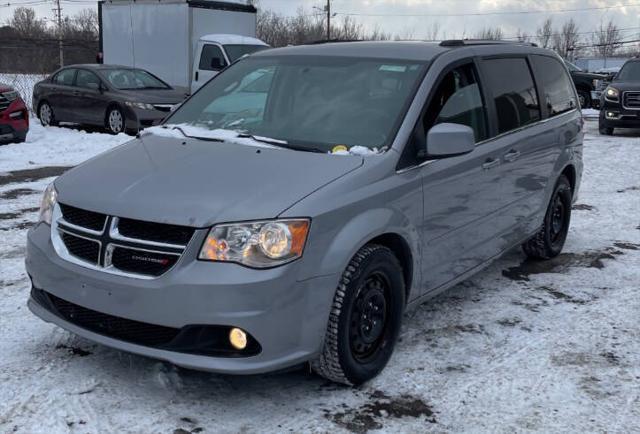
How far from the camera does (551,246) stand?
20.0 ft

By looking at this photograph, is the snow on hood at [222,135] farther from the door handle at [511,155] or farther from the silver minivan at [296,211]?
the door handle at [511,155]

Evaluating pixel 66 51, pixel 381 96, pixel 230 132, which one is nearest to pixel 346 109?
pixel 381 96

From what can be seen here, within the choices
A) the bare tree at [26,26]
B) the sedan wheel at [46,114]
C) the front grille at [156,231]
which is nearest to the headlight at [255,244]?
the front grille at [156,231]

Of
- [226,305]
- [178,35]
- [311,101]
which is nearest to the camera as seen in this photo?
[226,305]

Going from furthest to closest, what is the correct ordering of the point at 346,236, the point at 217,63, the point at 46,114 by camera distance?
the point at 46,114
the point at 217,63
the point at 346,236

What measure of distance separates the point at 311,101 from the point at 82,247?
1643 mm

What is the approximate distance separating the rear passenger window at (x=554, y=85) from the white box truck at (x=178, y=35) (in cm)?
1102

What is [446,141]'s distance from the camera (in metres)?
3.85

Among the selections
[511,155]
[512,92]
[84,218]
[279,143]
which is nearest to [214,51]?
[512,92]

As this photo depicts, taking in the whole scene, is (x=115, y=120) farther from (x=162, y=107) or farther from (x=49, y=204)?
(x=49, y=204)

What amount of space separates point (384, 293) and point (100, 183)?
159 centimetres

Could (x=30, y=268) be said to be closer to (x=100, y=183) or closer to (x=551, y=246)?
(x=100, y=183)

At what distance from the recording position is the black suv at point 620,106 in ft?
51.3

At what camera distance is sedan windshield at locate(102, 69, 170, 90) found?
593 inches
